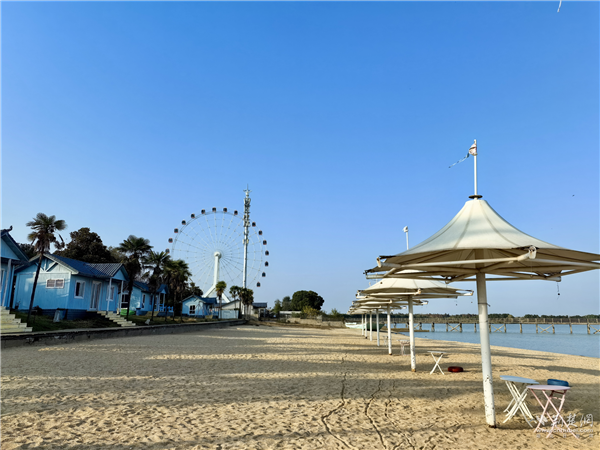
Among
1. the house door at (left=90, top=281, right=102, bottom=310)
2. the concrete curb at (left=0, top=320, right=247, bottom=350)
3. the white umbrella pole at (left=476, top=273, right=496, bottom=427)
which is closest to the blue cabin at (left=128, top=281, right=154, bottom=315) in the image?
the house door at (left=90, top=281, right=102, bottom=310)

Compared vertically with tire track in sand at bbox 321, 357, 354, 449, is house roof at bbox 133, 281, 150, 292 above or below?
above

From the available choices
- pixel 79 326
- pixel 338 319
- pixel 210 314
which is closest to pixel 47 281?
pixel 79 326

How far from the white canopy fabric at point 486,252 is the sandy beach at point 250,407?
2561 millimetres

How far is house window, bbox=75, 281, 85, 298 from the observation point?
29641 mm

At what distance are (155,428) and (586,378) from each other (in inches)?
527

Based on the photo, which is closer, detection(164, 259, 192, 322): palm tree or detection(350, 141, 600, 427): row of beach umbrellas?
detection(350, 141, 600, 427): row of beach umbrellas

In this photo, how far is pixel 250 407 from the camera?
7.75 meters

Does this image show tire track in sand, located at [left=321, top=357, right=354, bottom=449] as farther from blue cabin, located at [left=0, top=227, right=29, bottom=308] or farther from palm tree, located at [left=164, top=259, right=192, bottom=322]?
palm tree, located at [left=164, top=259, right=192, bottom=322]

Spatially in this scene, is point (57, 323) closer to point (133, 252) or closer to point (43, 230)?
point (43, 230)

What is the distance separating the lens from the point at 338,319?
236ft

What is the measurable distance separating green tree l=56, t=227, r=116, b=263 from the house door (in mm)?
21700

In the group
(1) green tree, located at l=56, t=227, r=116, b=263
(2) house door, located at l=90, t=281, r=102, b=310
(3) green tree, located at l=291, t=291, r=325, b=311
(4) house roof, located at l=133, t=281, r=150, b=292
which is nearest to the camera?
(2) house door, located at l=90, t=281, r=102, b=310

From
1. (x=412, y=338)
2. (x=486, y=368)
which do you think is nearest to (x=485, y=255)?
(x=486, y=368)

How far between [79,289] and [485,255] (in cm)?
2974
